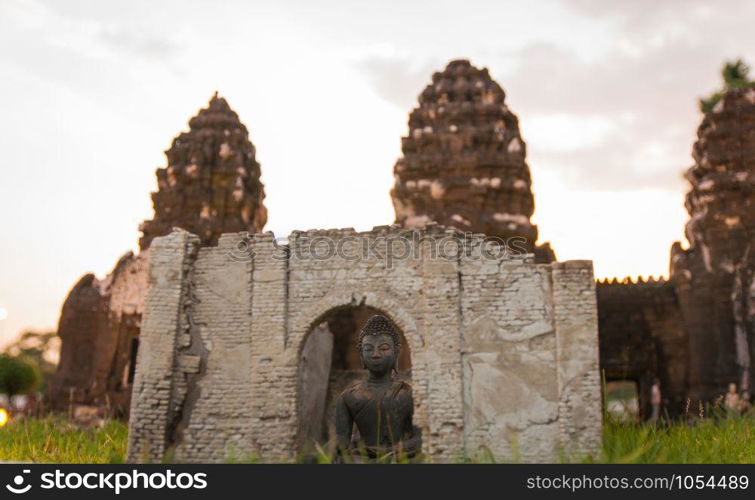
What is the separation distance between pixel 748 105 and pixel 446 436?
39.1 feet

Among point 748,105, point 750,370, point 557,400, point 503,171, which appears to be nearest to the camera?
point 557,400

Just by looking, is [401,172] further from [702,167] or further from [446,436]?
[446,436]

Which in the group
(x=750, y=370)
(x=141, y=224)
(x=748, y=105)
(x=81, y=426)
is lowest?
(x=81, y=426)

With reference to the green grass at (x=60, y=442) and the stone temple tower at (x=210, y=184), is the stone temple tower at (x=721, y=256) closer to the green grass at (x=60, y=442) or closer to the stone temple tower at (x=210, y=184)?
the stone temple tower at (x=210, y=184)

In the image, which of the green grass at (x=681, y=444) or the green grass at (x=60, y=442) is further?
the green grass at (x=60, y=442)

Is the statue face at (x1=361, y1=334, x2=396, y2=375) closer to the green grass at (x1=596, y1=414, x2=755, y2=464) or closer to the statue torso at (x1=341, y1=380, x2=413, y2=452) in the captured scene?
the statue torso at (x1=341, y1=380, x2=413, y2=452)

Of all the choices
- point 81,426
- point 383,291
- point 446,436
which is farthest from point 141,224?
point 446,436

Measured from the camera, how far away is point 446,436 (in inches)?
410

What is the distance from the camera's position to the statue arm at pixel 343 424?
34.9 feet

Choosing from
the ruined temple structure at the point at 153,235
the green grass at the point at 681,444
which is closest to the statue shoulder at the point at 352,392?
the green grass at the point at 681,444

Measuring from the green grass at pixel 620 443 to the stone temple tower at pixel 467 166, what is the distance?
22.9ft

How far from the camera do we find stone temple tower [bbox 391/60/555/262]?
18781 millimetres

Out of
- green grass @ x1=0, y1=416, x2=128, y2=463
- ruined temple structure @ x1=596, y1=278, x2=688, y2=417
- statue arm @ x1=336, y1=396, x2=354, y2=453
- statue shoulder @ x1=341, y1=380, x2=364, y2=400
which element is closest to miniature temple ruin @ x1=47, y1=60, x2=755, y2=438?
ruined temple structure @ x1=596, y1=278, x2=688, y2=417

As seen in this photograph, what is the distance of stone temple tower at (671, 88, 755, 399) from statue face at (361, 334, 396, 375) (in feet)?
28.1
